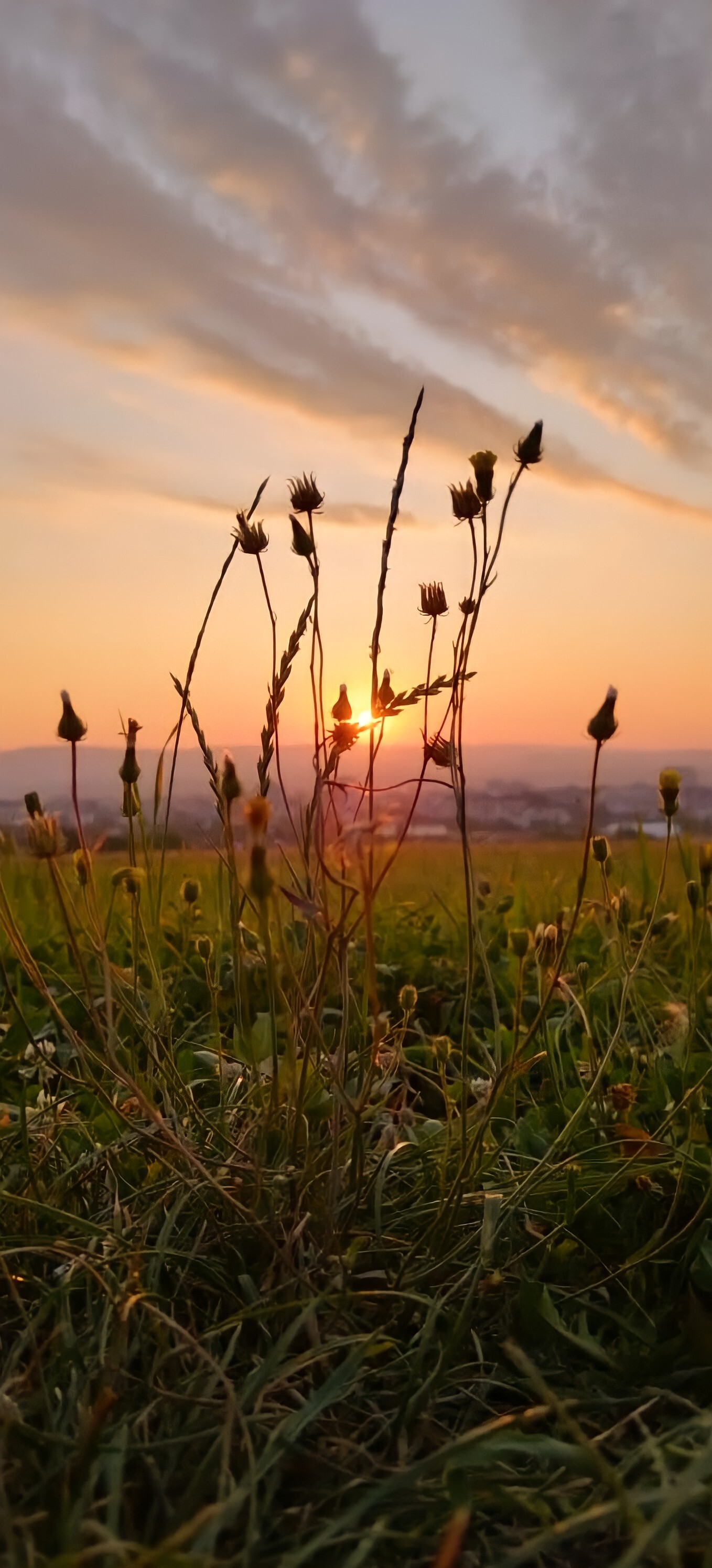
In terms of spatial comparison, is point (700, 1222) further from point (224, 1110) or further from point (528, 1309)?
point (224, 1110)

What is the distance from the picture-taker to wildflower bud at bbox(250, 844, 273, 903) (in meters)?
0.94

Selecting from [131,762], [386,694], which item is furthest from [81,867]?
[386,694]

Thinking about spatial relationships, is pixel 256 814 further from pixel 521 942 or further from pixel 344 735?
pixel 521 942

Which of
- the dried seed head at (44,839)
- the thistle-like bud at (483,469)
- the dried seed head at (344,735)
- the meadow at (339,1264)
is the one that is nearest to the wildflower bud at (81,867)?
the meadow at (339,1264)

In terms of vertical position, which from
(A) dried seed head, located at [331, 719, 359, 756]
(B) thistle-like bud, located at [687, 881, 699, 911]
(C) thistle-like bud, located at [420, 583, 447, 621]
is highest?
(C) thistle-like bud, located at [420, 583, 447, 621]

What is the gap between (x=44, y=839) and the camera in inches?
45.4

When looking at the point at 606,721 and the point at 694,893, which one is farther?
the point at 694,893

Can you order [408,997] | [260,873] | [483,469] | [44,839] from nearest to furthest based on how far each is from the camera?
[260,873] → [44,839] → [483,469] → [408,997]

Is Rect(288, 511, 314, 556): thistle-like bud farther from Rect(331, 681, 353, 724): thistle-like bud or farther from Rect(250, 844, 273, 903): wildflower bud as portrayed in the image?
Rect(250, 844, 273, 903): wildflower bud

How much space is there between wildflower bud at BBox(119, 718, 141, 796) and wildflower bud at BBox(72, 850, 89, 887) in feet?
0.41

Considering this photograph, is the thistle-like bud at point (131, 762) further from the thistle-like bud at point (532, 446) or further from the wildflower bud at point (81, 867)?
the thistle-like bud at point (532, 446)

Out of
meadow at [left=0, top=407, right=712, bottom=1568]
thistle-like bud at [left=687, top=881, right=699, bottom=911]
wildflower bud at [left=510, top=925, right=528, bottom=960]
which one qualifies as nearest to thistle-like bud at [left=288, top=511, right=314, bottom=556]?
meadow at [left=0, top=407, right=712, bottom=1568]

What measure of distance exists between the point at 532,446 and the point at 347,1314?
105 centimetres

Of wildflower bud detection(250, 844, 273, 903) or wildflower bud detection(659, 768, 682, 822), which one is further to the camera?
wildflower bud detection(659, 768, 682, 822)
